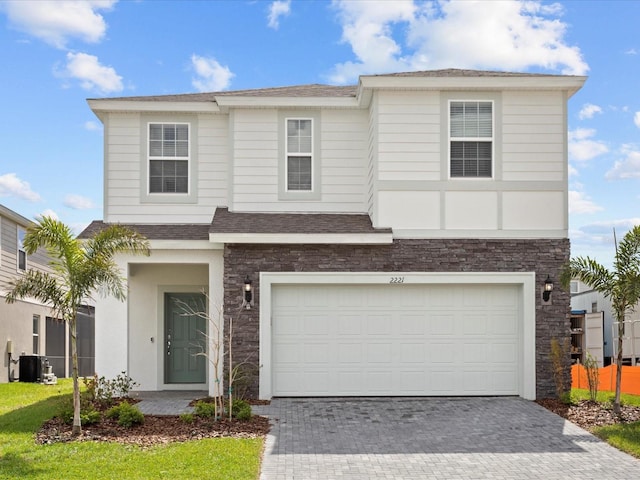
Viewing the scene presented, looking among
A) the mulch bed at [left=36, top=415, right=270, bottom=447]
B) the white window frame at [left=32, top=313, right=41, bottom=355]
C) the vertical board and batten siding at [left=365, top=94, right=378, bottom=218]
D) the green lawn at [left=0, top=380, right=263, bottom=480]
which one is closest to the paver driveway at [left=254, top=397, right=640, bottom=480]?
the green lawn at [left=0, top=380, right=263, bottom=480]

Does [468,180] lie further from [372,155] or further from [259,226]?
[259,226]

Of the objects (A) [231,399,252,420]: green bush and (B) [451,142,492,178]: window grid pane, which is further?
(B) [451,142,492,178]: window grid pane

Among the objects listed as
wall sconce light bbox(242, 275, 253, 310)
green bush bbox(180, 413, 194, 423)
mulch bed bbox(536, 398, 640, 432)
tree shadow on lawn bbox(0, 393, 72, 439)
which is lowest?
tree shadow on lawn bbox(0, 393, 72, 439)

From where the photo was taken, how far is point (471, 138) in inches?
562

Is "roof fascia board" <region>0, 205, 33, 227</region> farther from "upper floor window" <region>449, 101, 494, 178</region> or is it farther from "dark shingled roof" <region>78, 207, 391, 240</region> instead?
"upper floor window" <region>449, 101, 494, 178</region>

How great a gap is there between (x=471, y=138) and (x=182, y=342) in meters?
7.34

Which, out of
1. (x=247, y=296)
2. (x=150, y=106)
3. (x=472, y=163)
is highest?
(x=150, y=106)

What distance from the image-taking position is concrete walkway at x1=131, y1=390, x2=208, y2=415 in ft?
41.9

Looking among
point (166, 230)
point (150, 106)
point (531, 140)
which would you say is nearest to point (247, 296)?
point (166, 230)

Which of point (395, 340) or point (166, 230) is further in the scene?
point (166, 230)

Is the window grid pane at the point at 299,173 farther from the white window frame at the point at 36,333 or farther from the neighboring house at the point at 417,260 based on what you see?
the white window frame at the point at 36,333

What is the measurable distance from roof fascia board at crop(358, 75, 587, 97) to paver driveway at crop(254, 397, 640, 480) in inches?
226

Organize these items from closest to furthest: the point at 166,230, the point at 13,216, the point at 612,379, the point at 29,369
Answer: the point at 166,230 → the point at 612,379 → the point at 29,369 → the point at 13,216

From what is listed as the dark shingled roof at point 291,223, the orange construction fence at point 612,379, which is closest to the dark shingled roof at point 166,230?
the dark shingled roof at point 291,223
